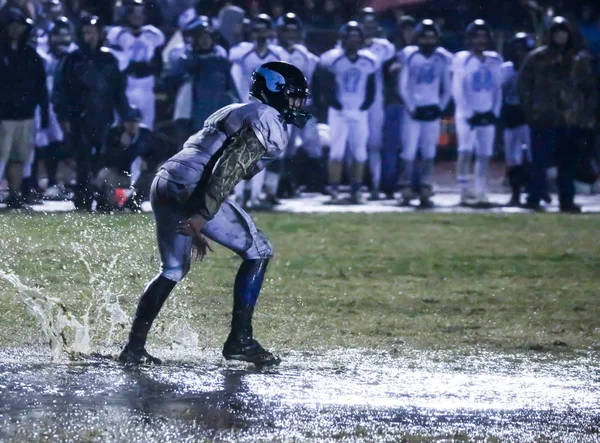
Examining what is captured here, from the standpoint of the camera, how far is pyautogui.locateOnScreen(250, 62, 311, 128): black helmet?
7.07 m

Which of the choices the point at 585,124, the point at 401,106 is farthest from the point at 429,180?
the point at 585,124

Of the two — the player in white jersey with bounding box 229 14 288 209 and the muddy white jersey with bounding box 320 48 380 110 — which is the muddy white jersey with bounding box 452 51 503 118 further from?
the player in white jersey with bounding box 229 14 288 209

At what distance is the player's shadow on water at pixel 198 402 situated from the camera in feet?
19.5

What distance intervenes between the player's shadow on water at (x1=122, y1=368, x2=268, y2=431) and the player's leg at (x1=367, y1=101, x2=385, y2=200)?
36.3 feet

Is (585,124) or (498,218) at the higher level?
(585,124)

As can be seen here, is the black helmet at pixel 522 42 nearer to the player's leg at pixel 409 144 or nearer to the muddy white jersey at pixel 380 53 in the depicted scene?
the muddy white jersey at pixel 380 53

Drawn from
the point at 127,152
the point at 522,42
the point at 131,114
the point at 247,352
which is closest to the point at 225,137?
the point at 247,352

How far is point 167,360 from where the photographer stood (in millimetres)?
7465

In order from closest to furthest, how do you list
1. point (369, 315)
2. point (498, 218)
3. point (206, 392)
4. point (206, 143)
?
point (206, 392) → point (206, 143) → point (369, 315) → point (498, 218)

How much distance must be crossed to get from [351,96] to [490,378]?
A: 10.5 m

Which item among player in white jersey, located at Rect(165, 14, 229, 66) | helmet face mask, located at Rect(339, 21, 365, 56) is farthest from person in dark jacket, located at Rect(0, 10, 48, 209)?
helmet face mask, located at Rect(339, 21, 365, 56)

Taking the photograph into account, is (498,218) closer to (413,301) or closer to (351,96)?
(351,96)

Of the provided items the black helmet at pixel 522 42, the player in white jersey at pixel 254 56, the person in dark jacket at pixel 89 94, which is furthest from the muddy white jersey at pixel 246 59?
the black helmet at pixel 522 42

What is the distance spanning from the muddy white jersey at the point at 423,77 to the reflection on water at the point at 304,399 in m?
9.97
